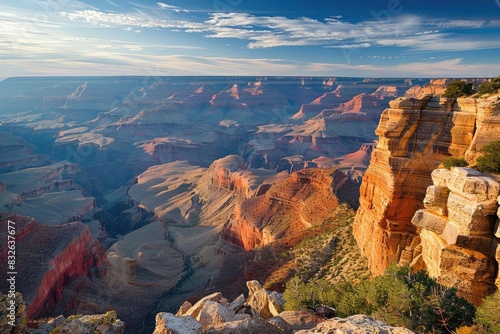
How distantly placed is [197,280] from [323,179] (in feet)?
86.3

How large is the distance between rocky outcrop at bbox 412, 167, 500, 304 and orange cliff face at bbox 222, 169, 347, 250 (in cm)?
3081

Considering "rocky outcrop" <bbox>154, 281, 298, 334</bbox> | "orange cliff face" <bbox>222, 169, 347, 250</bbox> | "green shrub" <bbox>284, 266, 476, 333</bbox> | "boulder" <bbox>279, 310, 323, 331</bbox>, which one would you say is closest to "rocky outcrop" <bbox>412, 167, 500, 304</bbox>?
"green shrub" <bbox>284, 266, 476, 333</bbox>

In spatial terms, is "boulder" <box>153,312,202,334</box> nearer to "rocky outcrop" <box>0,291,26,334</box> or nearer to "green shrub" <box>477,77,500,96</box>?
"rocky outcrop" <box>0,291,26,334</box>

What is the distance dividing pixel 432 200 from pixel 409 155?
6861 mm

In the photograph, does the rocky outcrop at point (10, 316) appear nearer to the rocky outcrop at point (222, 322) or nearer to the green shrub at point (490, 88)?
the rocky outcrop at point (222, 322)

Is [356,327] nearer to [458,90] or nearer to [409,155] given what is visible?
[409,155]

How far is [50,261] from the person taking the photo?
41.9 m

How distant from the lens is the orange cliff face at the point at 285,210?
171ft

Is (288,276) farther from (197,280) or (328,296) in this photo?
(197,280)

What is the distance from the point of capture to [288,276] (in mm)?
31656

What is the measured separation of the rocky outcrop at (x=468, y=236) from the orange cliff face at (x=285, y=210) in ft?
101

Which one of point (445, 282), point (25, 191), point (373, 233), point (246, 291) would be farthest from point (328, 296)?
point (25, 191)

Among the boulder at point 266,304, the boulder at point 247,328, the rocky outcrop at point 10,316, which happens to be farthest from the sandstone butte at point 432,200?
the rocky outcrop at point 10,316

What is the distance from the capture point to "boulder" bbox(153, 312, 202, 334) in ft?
43.3
